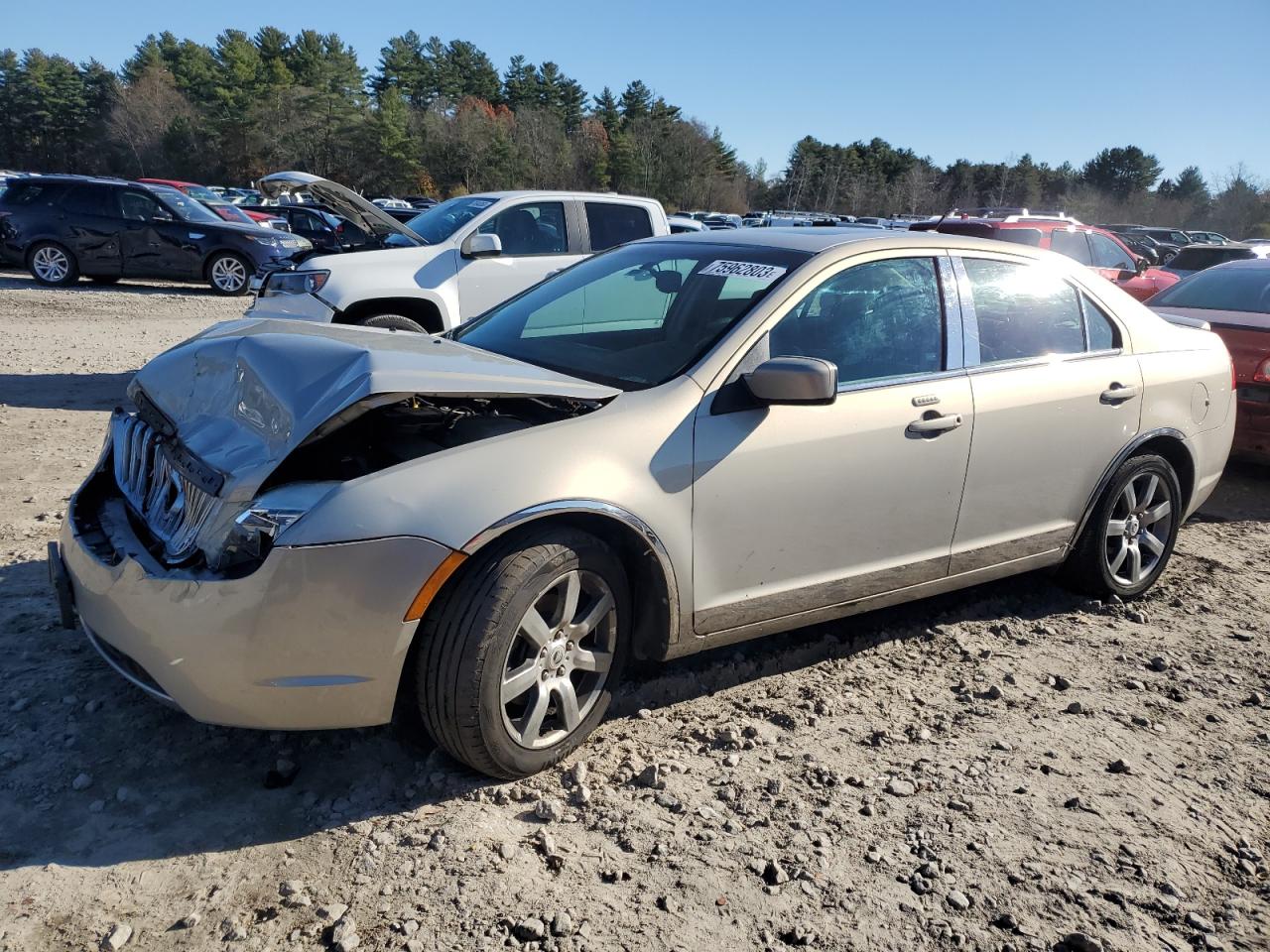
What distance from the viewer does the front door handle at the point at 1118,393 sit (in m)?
4.27

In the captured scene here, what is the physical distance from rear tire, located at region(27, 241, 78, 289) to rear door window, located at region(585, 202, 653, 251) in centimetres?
1095

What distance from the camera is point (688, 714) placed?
136 inches

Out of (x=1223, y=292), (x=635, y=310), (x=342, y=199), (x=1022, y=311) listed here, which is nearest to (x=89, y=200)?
(x=342, y=199)

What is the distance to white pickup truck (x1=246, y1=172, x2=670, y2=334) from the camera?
7.61 meters

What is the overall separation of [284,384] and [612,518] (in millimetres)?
1117

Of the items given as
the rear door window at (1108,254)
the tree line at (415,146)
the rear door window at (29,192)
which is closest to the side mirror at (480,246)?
the rear door window at (1108,254)

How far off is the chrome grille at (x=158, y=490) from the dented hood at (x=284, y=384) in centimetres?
10

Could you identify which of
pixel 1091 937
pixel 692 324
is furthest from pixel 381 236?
pixel 1091 937

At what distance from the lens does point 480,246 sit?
306 inches

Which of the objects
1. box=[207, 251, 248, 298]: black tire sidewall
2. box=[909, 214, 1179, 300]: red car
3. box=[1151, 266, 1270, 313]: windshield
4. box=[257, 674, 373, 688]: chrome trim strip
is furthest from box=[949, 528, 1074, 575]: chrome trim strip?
box=[207, 251, 248, 298]: black tire sidewall

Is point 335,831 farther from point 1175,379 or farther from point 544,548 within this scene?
point 1175,379

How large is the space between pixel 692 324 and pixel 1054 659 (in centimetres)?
213

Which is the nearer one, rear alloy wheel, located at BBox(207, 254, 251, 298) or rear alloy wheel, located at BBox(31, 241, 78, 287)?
rear alloy wheel, located at BBox(31, 241, 78, 287)

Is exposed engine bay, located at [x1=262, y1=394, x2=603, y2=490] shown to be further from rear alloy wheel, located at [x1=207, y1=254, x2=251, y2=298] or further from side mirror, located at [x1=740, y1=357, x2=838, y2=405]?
rear alloy wheel, located at [x1=207, y1=254, x2=251, y2=298]
